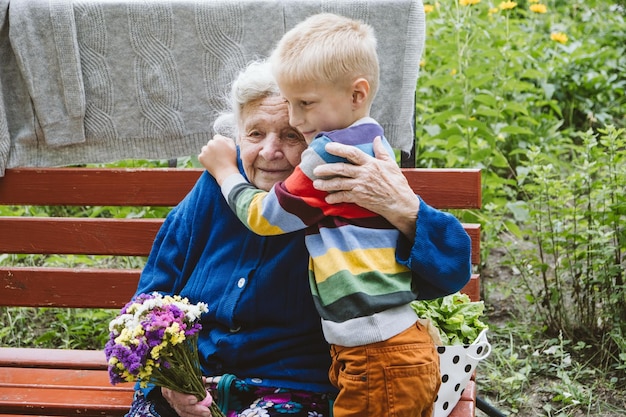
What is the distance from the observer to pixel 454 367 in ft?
7.29

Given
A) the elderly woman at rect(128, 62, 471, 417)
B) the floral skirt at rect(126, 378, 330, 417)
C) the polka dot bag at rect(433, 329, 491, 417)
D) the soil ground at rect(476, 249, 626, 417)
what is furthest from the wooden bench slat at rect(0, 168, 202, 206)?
the soil ground at rect(476, 249, 626, 417)

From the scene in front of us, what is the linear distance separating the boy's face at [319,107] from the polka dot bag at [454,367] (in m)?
0.64

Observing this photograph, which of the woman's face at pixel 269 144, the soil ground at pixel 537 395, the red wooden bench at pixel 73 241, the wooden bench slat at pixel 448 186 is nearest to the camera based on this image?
the woman's face at pixel 269 144

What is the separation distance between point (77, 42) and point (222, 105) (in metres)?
0.54

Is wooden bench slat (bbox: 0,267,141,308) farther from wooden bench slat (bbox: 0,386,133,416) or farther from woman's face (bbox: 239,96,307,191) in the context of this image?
woman's face (bbox: 239,96,307,191)

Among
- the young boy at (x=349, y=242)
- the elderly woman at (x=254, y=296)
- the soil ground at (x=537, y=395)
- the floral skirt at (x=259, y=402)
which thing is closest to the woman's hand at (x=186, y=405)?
the elderly woman at (x=254, y=296)

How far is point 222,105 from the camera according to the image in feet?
9.82

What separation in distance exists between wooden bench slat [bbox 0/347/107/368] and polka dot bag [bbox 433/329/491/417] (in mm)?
1298

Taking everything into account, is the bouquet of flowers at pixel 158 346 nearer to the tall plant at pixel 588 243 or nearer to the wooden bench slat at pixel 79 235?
the wooden bench slat at pixel 79 235

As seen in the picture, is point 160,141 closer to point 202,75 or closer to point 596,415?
point 202,75

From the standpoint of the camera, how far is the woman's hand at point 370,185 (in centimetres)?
197

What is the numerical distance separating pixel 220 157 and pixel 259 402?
69 centimetres

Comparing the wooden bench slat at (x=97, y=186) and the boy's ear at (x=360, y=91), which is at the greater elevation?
the boy's ear at (x=360, y=91)

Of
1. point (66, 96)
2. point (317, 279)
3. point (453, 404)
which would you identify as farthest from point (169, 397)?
point (66, 96)
